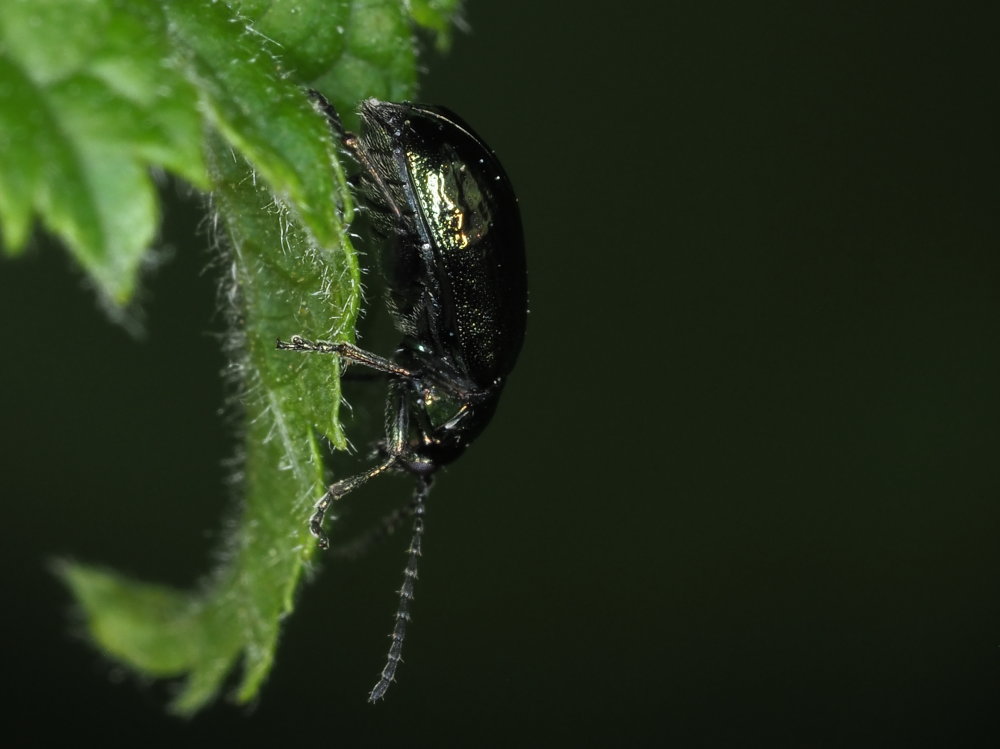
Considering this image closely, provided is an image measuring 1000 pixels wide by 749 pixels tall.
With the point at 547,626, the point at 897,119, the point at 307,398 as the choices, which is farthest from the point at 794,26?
the point at 307,398

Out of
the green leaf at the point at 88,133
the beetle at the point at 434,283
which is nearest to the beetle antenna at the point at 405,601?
the beetle at the point at 434,283

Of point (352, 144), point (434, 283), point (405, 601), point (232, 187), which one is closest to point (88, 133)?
point (232, 187)

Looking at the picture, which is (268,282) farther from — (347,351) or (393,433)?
(393,433)

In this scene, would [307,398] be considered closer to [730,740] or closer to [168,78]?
[168,78]

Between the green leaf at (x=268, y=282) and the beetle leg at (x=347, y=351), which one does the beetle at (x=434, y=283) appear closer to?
the beetle leg at (x=347, y=351)

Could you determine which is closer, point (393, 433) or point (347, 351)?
point (347, 351)

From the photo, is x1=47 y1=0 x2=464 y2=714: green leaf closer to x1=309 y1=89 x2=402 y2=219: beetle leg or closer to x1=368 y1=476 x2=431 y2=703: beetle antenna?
x1=309 y1=89 x2=402 y2=219: beetle leg
